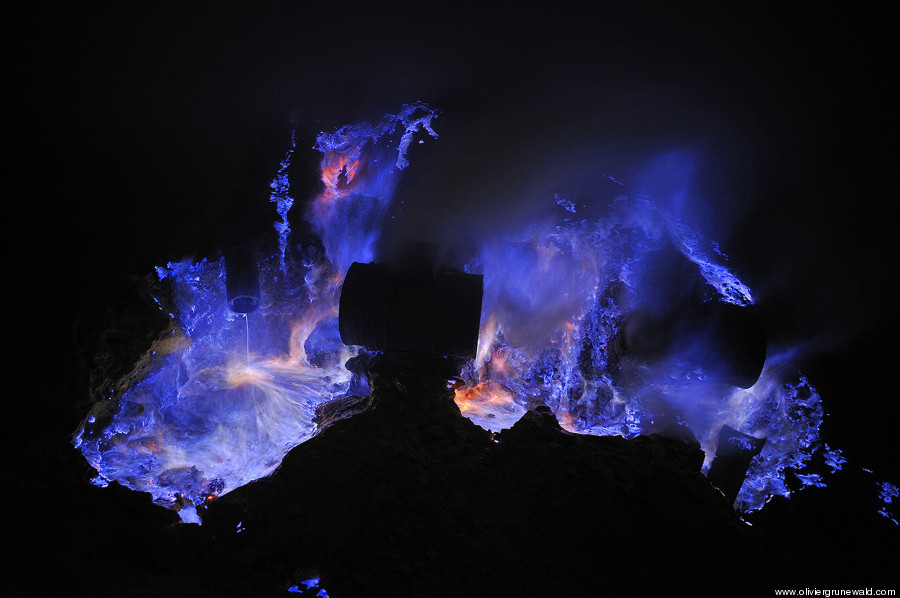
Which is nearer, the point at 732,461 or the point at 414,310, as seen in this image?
the point at 732,461

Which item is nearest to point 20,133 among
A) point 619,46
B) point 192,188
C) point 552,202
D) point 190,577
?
point 192,188

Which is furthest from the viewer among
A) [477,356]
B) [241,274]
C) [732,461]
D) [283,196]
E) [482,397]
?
[477,356]

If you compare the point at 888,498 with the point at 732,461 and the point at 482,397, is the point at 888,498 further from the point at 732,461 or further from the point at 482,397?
the point at 482,397

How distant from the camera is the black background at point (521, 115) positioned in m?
5.14

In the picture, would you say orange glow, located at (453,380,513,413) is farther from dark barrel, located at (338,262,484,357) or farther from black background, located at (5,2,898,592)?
black background, located at (5,2,898,592)

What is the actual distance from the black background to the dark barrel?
7.36ft

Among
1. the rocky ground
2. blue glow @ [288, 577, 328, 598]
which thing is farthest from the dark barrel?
blue glow @ [288, 577, 328, 598]

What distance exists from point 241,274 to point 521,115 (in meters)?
4.81

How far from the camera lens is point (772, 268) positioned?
5.83 meters

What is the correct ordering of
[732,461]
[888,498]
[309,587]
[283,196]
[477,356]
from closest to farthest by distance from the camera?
[309,587] → [888,498] → [732,461] → [283,196] → [477,356]

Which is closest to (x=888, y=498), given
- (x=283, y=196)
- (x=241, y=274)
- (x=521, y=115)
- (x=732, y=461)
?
(x=732, y=461)

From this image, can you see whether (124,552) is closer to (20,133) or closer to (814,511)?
(20,133)

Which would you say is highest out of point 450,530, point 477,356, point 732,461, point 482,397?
point 477,356

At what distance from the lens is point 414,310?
17.3 ft
